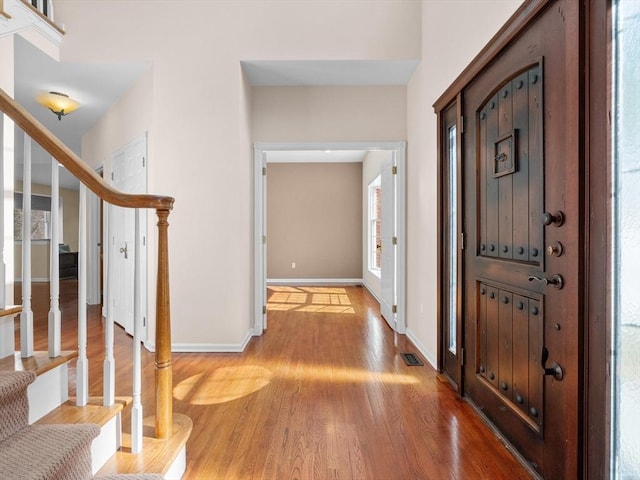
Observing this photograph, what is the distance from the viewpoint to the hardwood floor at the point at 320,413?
1.63 m

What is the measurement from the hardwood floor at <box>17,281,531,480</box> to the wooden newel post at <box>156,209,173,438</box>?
0.30m

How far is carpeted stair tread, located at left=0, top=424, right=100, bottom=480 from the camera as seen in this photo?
1.03m

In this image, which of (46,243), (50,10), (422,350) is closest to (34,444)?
(422,350)

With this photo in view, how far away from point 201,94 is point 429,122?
80.7 inches

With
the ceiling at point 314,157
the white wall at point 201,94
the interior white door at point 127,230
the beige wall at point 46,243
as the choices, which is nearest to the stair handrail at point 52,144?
the white wall at point 201,94

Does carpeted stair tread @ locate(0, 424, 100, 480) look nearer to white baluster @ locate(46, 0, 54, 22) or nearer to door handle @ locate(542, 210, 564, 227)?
door handle @ locate(542, 210, 564, 227)

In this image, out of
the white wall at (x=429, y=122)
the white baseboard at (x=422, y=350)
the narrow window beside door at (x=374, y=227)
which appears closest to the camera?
the white wall at (x=429, y=122)

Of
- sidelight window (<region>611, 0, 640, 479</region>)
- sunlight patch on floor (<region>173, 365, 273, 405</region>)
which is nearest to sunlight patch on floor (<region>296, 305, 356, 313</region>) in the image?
sunlight patch on floor (<region>173, 365, 273, 405</region>)

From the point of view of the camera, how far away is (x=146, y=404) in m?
2.18

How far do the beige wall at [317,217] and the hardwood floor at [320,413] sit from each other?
396 centimetres

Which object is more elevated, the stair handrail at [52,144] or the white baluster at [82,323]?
the stair handrail at [52,144]

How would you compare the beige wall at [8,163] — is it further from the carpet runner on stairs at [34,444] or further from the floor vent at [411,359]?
the floor vent at [411,359]

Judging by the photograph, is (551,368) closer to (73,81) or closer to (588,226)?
(588,226)

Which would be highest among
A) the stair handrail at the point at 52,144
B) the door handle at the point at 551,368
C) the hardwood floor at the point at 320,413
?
the stair handrail at the point at 52,144
